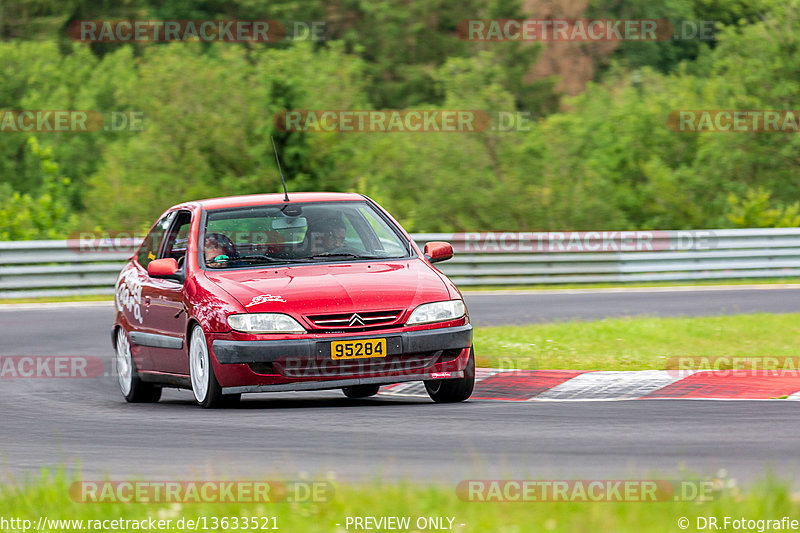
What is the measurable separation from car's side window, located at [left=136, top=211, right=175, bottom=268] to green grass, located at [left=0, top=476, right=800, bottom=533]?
5274mm

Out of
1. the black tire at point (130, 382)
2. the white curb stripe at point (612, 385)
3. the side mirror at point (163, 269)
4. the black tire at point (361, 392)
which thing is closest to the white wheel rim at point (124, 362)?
the black tire at point (130, 382)

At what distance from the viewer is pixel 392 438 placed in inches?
286

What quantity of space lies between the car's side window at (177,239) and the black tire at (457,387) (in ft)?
7.92

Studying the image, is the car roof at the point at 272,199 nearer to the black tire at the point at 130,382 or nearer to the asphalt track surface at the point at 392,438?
the black tire at the point at 130,382

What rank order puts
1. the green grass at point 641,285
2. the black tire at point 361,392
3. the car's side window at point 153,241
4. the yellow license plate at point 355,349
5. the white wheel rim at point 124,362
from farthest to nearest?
1. the green grass at point 641,285
2. the car's side window at point 153,241
3. the white wheel rim at point 124,362
4. the black tire at point 361,392
5. the yellow license plate at point 355,349

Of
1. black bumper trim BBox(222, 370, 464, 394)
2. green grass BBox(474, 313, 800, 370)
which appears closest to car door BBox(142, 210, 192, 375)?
black bumper trim BBox(222, 370, 464, 394)

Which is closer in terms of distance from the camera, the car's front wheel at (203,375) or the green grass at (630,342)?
the car's front wheel at (203,375)

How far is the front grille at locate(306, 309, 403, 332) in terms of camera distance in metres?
8.52

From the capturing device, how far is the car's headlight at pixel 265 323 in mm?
8516

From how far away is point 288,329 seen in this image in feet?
28.0

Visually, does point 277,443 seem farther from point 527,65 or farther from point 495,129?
point 527,65

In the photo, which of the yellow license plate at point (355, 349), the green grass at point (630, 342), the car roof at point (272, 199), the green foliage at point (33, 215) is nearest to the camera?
the yellow license plate at point (355, 349)

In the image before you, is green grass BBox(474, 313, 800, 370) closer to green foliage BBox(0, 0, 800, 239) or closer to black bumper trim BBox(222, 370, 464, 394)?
black bumper trim BBox(222, 370, 464, 394)

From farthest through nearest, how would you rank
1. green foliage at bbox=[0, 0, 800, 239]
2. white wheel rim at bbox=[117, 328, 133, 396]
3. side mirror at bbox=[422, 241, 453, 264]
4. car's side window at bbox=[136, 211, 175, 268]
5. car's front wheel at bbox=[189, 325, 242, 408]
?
green foliage at bbox=[0, 0, 800, 239]
car's side window at bbox=[136, 211, 175, 268]
white wheel rim at bbox=[117, 328, 133, 396]
side mirror at bbox=[422, 241, 453, 264]
car's front wheel at bbox=[189, 325, 242, 408]
